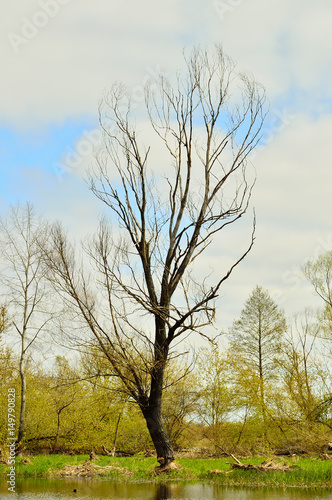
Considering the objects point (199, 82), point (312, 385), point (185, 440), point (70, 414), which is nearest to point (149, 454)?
point (185, 440)

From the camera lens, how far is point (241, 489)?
1181cm

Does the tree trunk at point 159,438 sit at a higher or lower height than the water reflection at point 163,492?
higher

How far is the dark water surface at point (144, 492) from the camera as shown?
1012 centimetres

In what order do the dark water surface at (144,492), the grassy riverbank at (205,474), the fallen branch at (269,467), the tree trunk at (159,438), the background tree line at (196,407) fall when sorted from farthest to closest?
the background tree line at (196,407)
the tree trunk at (159,438)
the fallen branch at (269,467)
the grassy riverbank at (205,474)
the dark water surface at (144,492)

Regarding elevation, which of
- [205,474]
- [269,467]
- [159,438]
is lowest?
[205,474]

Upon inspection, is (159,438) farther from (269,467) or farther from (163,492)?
(163,492)

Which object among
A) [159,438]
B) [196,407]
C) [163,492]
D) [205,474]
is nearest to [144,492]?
[163,492]

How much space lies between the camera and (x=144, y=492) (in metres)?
11.2

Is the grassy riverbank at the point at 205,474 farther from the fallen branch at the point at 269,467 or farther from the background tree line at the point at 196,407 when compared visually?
the background tree line at the point at 196,407

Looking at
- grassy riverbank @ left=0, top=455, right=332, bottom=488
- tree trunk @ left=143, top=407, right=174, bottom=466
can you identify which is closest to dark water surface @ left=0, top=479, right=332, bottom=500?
grassy riverbank @ left=0, top=455, right=332, bottom=488

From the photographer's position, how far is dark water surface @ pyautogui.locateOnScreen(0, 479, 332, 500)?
10.1 meters

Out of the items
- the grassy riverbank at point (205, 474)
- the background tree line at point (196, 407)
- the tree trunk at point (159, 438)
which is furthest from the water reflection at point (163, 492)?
the background tree line at point (196, 407)

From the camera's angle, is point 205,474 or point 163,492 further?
point 205,474

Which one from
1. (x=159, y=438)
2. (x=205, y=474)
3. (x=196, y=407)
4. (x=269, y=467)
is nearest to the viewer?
(x=269, y=467)
